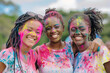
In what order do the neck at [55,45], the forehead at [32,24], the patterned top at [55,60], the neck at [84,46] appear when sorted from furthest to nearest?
the neck at [55,45]
the neck at [84,46]
the patterned top at [55,60]
the forehead at [32,24]

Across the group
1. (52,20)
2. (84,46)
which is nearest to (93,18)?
(84,46)

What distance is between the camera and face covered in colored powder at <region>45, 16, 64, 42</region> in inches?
113

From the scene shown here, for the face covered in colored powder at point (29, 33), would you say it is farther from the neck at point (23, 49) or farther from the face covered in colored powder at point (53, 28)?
the face covered in colored powder at point (53, 28)

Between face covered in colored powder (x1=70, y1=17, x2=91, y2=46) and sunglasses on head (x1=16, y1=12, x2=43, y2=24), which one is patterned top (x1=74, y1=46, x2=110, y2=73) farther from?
sunglasses on head (x1=16, y1=12, x2=43, y2=24)

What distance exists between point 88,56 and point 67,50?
0.41m

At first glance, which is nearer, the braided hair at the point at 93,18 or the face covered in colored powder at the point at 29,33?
the face covered in colored powder at the point at 29,33

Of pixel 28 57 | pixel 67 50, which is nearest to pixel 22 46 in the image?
pixel 28 57

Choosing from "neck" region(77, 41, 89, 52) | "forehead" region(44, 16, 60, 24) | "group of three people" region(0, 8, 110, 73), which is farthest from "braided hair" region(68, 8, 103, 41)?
"neck" region(77, 41, 89, 52)

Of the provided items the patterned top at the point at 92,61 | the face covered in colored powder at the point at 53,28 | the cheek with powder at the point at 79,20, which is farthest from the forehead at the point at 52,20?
the patterned top at the point at 92,61

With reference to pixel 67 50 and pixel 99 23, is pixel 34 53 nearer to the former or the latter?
pixel 67 50

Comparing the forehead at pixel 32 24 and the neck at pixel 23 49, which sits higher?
the forehead at pixel 32 24

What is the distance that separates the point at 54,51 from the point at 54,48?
0.08 meters

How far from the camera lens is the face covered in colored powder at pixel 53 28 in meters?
2.87

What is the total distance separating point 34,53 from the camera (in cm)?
275
